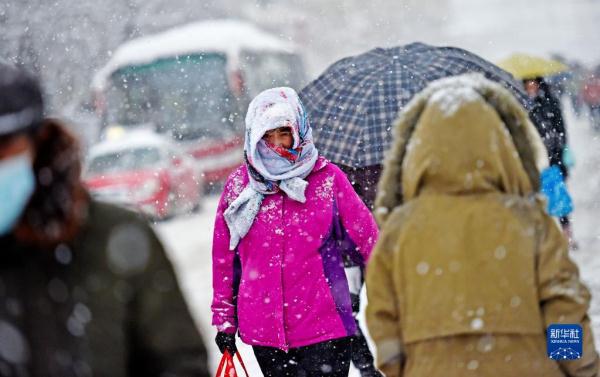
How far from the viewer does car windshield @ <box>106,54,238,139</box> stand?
19.9 meters

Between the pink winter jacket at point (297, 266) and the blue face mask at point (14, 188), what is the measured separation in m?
1.83

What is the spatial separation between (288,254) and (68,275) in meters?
1.73

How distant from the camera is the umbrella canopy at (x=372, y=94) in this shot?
5.16 m

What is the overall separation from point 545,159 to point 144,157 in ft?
45.1

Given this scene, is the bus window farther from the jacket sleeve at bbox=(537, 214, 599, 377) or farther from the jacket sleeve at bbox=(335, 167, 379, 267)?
the jacket sleeve at bbox=(537, 214, 599, 377)

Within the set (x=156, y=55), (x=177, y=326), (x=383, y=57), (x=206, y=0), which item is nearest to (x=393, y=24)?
(x=206, y=0)

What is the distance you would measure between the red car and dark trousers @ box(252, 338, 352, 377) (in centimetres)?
1142

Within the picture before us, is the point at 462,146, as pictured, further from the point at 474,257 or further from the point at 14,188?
the point at 14,188

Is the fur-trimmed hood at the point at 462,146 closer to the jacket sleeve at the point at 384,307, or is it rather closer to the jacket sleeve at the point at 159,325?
the jacket sleeve at the point at 384,307

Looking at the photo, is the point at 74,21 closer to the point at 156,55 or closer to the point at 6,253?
the point at 156,55

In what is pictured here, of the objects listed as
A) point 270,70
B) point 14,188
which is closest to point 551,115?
point 14,188

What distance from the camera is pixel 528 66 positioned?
27.4ft

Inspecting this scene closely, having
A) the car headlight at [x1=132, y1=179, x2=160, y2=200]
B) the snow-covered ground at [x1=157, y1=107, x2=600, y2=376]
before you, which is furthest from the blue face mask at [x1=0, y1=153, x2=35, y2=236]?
the car headlight at [x1=132, y1=179, x2=160, y2=200]

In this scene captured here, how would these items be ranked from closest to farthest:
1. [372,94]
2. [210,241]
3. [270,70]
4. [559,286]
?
[559,286] → [372,94] → [210,241] → [270,70]
